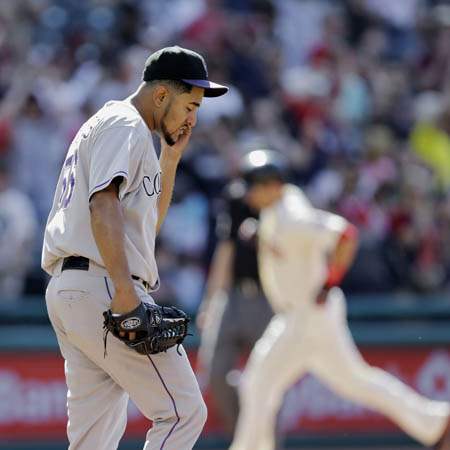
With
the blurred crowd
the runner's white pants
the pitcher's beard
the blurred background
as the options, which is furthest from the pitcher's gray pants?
the blurred crowd

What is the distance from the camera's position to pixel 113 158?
15.6ft

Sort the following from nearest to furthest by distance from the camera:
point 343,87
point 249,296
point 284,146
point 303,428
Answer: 1. point 249,296
2. point 303,428
3. point 284,146
4. point 343,87

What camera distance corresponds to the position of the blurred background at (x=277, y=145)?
11.0 metres

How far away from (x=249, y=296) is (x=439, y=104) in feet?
17.8

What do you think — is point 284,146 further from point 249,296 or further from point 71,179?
point 71,179

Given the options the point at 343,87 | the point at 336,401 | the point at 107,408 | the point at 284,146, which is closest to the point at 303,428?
the point at 336,401

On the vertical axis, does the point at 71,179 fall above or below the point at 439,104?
above

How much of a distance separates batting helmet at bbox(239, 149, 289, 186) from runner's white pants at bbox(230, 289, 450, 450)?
3.36ft

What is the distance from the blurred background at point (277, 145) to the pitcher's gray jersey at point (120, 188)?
5.36 meters

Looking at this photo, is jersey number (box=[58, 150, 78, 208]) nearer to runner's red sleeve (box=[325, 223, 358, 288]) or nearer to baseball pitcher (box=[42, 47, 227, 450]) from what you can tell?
baseball pitcher (box=[42, 47, 227, 450])

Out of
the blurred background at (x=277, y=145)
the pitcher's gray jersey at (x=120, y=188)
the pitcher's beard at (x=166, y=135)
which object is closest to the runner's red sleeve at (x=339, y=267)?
the blurred background at (x=277, y=145)

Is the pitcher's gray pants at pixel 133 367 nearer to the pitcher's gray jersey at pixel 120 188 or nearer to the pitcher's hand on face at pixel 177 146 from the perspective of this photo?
the pitcher's gray jersey at pixel 120 188

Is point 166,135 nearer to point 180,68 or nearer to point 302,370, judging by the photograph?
point 180,68

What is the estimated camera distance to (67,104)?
12406 millimetres
